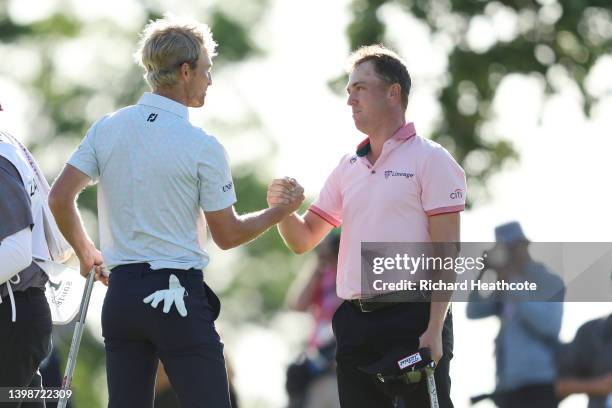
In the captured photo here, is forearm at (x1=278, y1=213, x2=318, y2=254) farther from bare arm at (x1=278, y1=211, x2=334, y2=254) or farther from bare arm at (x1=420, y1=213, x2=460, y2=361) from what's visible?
bare arm at (x1=420, y1=213, x2=460, y2=361)

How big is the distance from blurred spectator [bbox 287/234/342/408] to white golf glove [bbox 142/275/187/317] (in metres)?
4.78

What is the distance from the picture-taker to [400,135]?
719 centimetres

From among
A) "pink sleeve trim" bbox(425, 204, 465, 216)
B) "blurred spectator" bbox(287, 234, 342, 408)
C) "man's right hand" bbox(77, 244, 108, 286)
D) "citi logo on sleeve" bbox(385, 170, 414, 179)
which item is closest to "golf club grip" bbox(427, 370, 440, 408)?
"pink sleeve trim" bbox(425, 204, 465, 216)

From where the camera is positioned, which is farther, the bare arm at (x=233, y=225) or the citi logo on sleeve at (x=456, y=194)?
the citi logo on sleeve at (x=456, y=194)

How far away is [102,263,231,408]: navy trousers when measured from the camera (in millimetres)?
6473

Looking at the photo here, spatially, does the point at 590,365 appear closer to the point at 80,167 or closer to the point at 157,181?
the point at 157,181

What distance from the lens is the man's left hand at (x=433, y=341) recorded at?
6875 millimetres

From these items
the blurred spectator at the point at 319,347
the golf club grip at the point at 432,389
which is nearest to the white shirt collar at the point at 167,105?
the golf club grip at the point at 432,389

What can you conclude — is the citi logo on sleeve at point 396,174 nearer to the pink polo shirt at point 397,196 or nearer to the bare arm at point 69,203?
the pink polo shirt at point 397,196

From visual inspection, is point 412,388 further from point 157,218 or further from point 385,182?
point 157,218

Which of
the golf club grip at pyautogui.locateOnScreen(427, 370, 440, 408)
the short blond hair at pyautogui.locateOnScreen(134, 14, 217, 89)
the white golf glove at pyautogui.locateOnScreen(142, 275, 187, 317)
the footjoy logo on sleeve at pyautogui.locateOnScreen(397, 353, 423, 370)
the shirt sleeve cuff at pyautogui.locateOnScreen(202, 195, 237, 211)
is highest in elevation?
the short blond hair at pyautogui.locateOnScreen(134, 14, 217, 89)

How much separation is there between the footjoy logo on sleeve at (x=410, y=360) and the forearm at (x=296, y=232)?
0.96 m

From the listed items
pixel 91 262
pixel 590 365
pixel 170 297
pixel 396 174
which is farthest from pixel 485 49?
pixel 170 297

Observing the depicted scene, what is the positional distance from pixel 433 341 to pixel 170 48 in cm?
173
